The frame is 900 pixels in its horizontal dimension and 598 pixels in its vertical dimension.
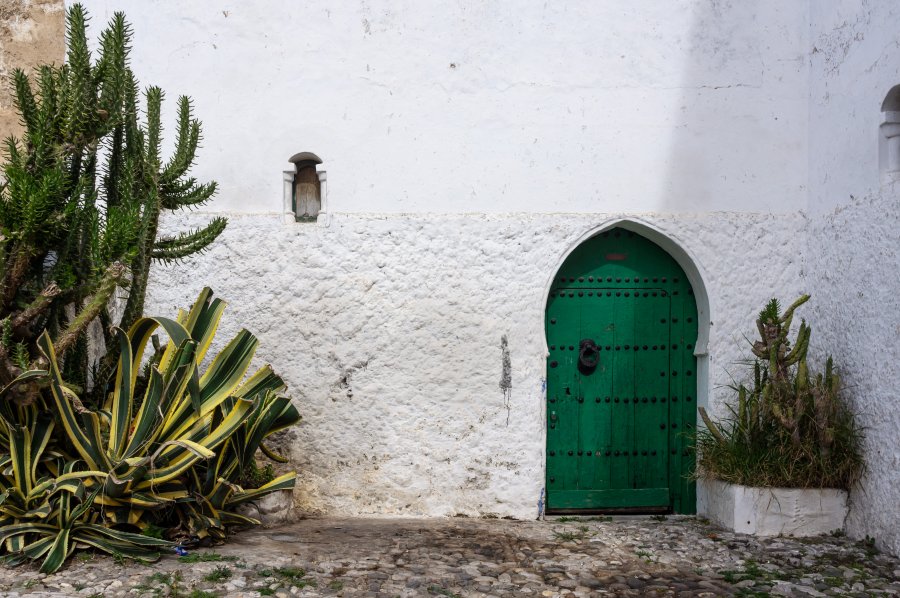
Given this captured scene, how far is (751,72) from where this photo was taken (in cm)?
605

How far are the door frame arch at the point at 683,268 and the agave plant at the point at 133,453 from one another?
2.20 metres

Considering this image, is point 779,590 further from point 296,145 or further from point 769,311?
point 296,145

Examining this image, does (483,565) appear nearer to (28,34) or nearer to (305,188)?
(305,188)

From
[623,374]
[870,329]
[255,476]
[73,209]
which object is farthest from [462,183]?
[870,329]

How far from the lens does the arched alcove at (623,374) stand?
6.13 meters

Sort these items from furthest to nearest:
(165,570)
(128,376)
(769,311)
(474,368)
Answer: (474,368)
(769,311)
(128,376)
(165,570)

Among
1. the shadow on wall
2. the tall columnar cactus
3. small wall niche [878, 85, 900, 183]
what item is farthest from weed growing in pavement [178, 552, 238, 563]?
small wall niche [878, 85, 900, 183]

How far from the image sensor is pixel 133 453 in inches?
179

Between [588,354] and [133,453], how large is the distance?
10.3 feet

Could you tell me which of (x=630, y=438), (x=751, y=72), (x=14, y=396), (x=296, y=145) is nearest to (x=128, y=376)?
(x=14, y=396)

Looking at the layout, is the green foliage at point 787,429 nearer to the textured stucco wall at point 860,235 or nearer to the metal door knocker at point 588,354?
the textured stucco wall at point 860,235

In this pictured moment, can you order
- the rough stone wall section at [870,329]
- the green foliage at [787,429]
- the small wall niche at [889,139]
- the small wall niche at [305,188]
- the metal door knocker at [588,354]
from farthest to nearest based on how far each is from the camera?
1. the metal door knocker at [588,354]
2. the small wall niche at [305,188]
3. the green foliage at [787,429]
4. the small wall niche at [889,139]
5. the rough stone wall section at [870,329]

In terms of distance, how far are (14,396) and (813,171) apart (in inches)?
207

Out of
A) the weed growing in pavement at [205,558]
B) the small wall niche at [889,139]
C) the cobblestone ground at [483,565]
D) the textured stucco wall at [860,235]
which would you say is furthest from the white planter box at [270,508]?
the small wall niche at [889,139]
